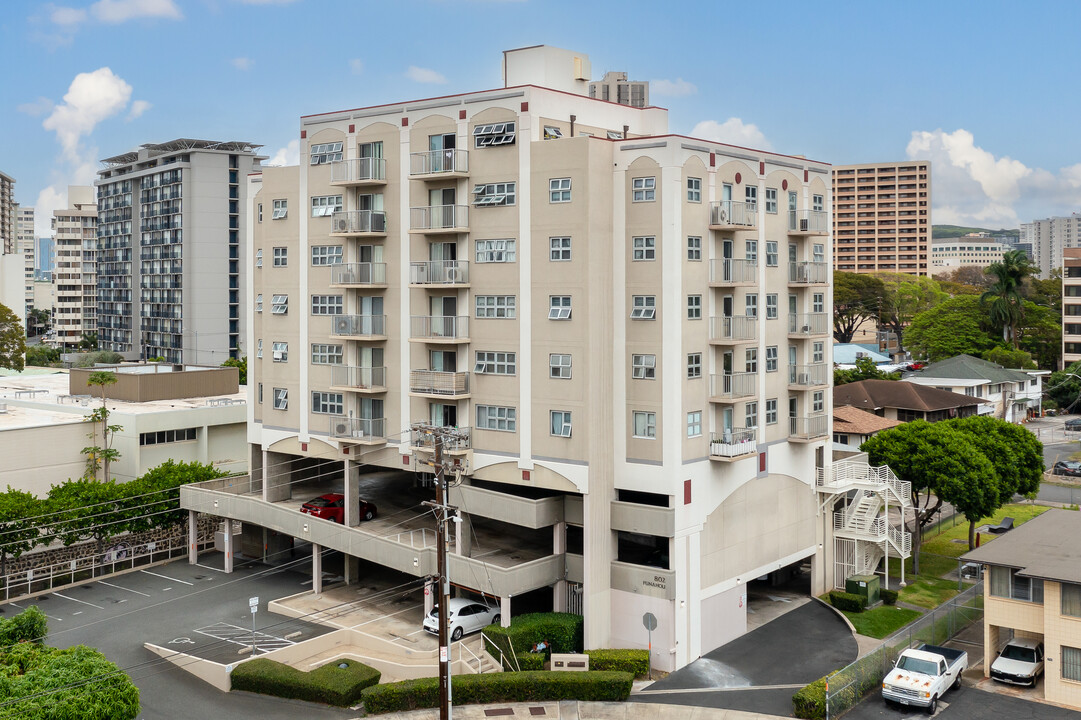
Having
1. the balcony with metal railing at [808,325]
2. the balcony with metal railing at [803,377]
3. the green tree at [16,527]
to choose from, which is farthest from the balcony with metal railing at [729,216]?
the green tree at [16,527]

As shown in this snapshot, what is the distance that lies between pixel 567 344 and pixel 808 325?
15371 mm

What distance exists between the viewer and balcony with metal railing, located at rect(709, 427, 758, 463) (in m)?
43.3

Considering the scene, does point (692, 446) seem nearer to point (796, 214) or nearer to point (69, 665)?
point (796, 214)

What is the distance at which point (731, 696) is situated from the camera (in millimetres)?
38375

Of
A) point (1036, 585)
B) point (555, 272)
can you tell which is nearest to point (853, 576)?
point (1036, 585)

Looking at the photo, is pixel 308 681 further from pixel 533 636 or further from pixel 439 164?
pixel 439 164

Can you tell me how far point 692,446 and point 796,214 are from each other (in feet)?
49.9

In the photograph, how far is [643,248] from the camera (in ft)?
139

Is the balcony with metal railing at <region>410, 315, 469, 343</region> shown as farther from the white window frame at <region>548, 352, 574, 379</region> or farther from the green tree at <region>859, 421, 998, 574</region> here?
the green tree at <region>859, 421, 998, 574</region>

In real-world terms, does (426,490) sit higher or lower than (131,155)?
lower

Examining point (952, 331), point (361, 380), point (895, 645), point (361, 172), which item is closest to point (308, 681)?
point (361, 380)

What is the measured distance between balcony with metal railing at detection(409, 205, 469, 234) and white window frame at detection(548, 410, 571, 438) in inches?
389

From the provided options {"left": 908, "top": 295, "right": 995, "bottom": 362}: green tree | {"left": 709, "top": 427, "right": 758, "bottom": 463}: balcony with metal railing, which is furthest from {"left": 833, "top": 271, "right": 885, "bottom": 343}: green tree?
{"left": 709, "top": 427, "right": 758, "bottom": 463}: balcony with metal railing

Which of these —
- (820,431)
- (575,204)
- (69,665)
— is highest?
(575,204)
